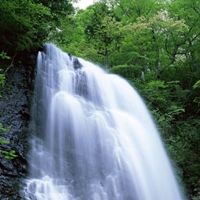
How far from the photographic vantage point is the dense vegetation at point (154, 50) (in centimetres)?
1044

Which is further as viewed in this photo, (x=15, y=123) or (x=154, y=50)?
(x=154, y=50)

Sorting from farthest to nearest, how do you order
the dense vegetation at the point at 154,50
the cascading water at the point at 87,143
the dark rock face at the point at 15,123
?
1. the dense vegetation at the point at 154,50
2. the cascading water at the point at 87,143
3. the dark rock face at the point at 15,123

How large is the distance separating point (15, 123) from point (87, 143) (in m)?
2.54

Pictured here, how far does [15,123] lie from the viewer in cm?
784

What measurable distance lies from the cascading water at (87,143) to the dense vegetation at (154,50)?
1227 mm

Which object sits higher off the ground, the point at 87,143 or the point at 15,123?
the point at 15,123

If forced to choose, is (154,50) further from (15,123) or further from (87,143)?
(15,123)

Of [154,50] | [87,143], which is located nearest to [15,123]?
[87,143]

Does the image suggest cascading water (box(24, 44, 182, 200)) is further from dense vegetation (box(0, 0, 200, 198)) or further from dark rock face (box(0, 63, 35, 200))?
dense vegetation (box(0, 0, 200, 198))

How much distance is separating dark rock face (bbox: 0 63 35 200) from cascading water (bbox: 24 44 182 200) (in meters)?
0.29

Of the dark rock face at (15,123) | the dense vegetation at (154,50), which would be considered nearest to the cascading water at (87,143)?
the dark rock face at (15,123)

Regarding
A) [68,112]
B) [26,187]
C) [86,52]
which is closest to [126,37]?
[86,52]

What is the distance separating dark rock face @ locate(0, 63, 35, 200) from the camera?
240 inches

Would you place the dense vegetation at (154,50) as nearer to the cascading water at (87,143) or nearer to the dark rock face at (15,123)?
the dark rock face at (15,123)
